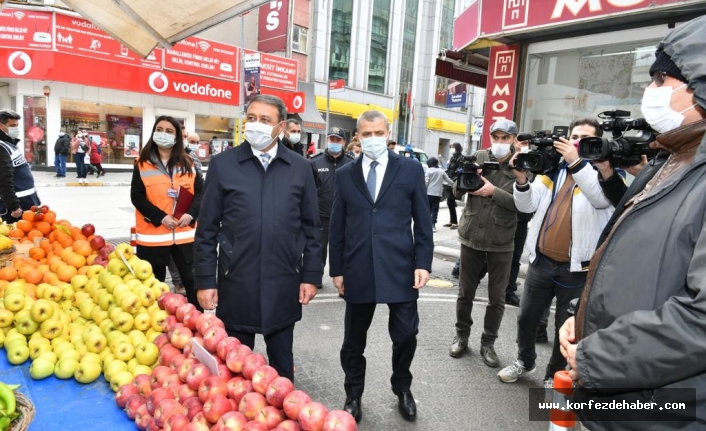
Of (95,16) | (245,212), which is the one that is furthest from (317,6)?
(245,212)

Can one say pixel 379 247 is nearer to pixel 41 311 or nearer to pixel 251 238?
pixel 251 238

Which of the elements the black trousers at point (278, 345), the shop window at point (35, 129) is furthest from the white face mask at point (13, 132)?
the shop window at point (35, 129)

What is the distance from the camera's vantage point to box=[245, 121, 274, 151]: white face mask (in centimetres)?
285

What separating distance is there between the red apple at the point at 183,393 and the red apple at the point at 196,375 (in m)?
0.02

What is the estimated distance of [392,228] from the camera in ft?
10.4

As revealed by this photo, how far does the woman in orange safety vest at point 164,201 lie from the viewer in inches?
167

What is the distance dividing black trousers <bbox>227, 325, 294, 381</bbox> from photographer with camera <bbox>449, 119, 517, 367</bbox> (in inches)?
75.5

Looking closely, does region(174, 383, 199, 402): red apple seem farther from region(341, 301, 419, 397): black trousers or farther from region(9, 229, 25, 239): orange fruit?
region(9, 229, 25, 239): orange fruit

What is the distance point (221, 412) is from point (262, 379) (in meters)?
0.19

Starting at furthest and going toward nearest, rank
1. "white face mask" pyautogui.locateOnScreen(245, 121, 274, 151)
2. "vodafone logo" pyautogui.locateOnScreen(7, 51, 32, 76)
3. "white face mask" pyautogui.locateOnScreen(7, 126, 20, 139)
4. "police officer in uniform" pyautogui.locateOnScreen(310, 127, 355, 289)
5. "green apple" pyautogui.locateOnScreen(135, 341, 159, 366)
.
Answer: "vodafone logo" pyautogui.locateOnScreen(7, 51, 32, 76) → "police officer in uniform" pyautogui.locateOnScreen(310, 127, 355, 289) → "white face mask" pyautogui.locateOnScreen(7, 126, 20, 139) → "white face mask" pyautogui.locateOnScreen(245, 121, 274, 151) → "green apple" pyautogui.locateOnScreen(135, 341, 159, 366)

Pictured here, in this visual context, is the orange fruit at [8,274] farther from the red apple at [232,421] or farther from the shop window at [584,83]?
the shop window at [584,83]

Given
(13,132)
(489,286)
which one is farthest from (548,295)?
(13,132)

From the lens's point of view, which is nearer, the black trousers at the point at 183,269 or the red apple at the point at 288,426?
the red apple at the point at 288,426

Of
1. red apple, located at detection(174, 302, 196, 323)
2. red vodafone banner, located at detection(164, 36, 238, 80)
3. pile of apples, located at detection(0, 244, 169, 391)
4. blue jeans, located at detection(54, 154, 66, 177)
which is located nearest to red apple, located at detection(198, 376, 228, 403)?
pile of apples, located at detection(0, 244, 169, 391)
